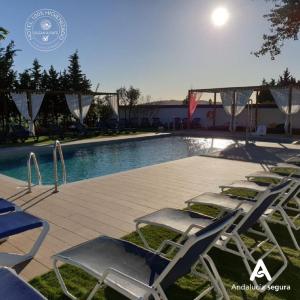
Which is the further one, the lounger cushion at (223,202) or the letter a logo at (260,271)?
the lounger cushion at (223,202)

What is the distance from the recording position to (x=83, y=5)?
406 inches

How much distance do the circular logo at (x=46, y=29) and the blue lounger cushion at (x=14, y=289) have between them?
447 inches

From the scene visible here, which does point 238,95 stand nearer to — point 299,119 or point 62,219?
point 299,119

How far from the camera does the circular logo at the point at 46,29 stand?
39.2 feet

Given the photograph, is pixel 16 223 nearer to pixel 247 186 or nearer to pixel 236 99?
pixel 247 186

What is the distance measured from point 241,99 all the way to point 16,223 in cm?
1716

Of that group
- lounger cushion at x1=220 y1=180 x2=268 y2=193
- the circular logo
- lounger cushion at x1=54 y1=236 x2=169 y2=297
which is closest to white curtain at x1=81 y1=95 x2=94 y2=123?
the circular logo

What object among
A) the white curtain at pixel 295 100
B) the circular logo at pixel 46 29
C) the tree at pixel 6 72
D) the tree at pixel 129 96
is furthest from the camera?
the tree at pixel 129 96

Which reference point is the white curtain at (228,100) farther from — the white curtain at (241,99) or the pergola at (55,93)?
the pergola at (55,93)

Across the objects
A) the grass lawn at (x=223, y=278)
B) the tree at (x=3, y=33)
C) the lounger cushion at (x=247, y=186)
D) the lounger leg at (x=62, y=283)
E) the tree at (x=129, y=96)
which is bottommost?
the grass lawn at (x=223, y=278)

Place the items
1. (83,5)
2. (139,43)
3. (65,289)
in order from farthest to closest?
1. (139,43)
2. (83,5)
3. (65,289)

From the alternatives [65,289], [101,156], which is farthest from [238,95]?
[65,289]

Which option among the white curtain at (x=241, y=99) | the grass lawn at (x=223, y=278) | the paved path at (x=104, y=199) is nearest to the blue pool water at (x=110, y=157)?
the paved path at (x=104, y=199)

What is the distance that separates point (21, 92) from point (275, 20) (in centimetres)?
1130
